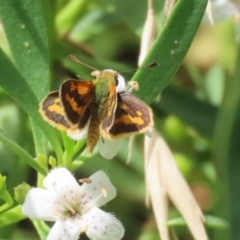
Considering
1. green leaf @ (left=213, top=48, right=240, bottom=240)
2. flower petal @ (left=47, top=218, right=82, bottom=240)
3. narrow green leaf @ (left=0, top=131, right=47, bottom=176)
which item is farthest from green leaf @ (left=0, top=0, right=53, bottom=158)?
green leaf @ (left=213, top=48, right=240, bottom=240)

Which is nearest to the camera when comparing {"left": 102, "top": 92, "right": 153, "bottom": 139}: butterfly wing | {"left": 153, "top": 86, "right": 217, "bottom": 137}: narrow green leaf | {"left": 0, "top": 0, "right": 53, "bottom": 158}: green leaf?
{"left": 102, "top": 92, "right": 153, "bottom": 139}: butterfly wing

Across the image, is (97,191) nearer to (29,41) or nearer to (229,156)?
(29,41)

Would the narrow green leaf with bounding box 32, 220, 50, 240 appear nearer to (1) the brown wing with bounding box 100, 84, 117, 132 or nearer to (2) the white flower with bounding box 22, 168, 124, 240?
(2) the white flower with bounding box 22, 168, 124, 240

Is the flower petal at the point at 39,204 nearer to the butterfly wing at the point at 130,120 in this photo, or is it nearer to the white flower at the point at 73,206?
the white flower at the point at 73,206

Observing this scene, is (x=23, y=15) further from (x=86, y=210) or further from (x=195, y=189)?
(x=195, y=189)

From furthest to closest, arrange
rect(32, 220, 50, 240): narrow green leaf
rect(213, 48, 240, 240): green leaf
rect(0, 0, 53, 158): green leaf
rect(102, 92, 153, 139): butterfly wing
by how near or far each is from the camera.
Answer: rect(213, 48, 240, 240): green leaf
rect(0, 0, 53, 158): green leaf
rect(32, 220, 50, 240): narrow green leaf
rect(102, 92, 153, 139): butterfly wing

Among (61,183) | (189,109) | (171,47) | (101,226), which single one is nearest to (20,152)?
(61,183)

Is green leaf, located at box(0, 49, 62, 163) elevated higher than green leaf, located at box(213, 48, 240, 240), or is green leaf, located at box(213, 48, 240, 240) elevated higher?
green leaf, located at box(0, 49, 62, 163)
